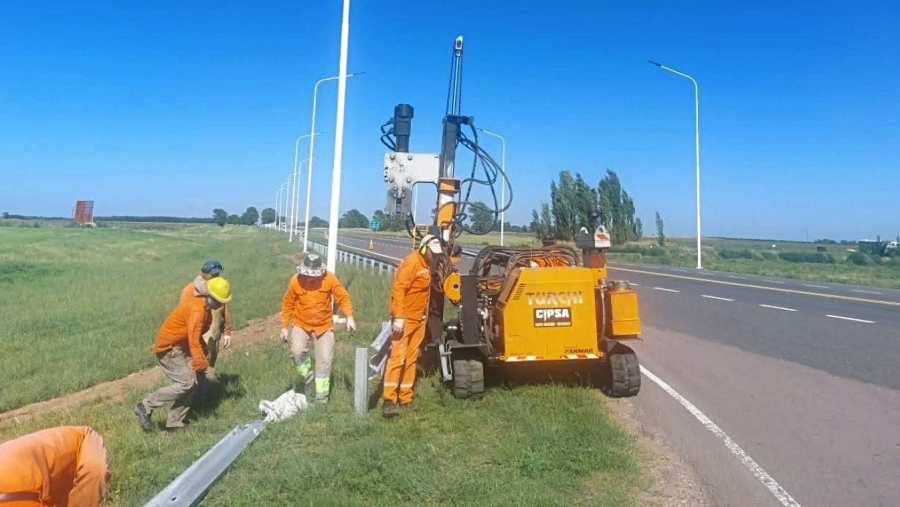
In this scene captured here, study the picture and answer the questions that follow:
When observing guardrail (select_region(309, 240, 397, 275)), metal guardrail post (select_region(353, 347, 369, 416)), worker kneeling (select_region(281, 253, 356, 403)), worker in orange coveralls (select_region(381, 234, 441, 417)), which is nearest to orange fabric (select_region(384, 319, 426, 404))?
worker in orange coveralls (select_region(381, 234, 441, 417))

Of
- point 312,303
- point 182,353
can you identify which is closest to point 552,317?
point 312,303

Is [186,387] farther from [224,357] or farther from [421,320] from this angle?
[224,357]

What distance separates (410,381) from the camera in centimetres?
676

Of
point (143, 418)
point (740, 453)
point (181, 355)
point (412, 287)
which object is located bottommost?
point (143, 418)

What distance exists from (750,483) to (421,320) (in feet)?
11.3

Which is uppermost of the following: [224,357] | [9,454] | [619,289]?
[619,289]

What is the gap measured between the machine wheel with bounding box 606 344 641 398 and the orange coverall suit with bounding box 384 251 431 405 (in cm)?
218

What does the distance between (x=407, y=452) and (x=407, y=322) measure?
5.90ft

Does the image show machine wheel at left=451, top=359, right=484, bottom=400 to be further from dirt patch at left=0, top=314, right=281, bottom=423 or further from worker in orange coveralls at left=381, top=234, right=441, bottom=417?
dirt patch at left=0, top=314, right=281, bottom=423

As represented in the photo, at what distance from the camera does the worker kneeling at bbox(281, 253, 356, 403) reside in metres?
7.11

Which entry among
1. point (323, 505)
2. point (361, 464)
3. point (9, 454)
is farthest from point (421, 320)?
point (9, 454)

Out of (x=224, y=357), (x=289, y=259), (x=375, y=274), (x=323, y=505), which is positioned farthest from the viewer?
(x=289, y=259)

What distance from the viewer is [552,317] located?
7.14 m

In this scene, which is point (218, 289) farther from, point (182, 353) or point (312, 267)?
point (312, 267)
